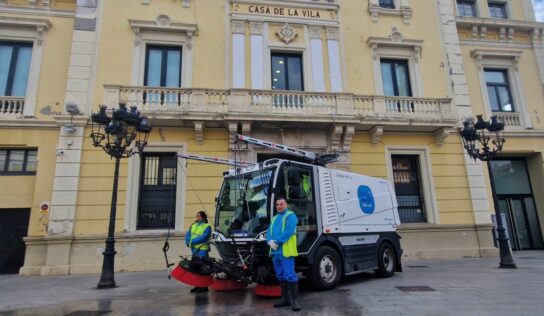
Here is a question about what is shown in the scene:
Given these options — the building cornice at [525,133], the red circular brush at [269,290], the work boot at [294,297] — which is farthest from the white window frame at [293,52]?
the work boot at [294,297]

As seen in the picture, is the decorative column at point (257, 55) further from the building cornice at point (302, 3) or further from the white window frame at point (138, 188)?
the white window frame at point (138, 188)

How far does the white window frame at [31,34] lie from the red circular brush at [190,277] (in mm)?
9954

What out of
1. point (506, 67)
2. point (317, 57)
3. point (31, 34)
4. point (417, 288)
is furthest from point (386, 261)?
point (31, 34)

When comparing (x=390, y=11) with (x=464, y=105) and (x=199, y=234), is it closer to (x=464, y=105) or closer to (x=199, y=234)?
(x=464, y=105)

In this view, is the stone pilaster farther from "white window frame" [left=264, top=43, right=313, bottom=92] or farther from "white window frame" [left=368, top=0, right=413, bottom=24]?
"white window frame" [left=264, top=43, right=313, bottom=92]

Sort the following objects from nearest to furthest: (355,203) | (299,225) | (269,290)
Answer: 1. (269,290)
2. (299,225)
3. (355,203)

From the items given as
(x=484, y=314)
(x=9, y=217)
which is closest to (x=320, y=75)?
(x=484, y=314)

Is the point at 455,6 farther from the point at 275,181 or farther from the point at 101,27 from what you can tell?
the point at 101,27

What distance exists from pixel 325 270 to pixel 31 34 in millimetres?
13833

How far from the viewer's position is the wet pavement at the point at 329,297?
5.66 m

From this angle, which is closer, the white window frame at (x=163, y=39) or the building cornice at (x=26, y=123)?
the building cornice at (x=26, y=123)

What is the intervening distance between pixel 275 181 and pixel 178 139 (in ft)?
21.4

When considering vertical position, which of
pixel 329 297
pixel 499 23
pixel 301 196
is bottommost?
pixel 329 297

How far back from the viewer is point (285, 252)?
5789 millimetres
